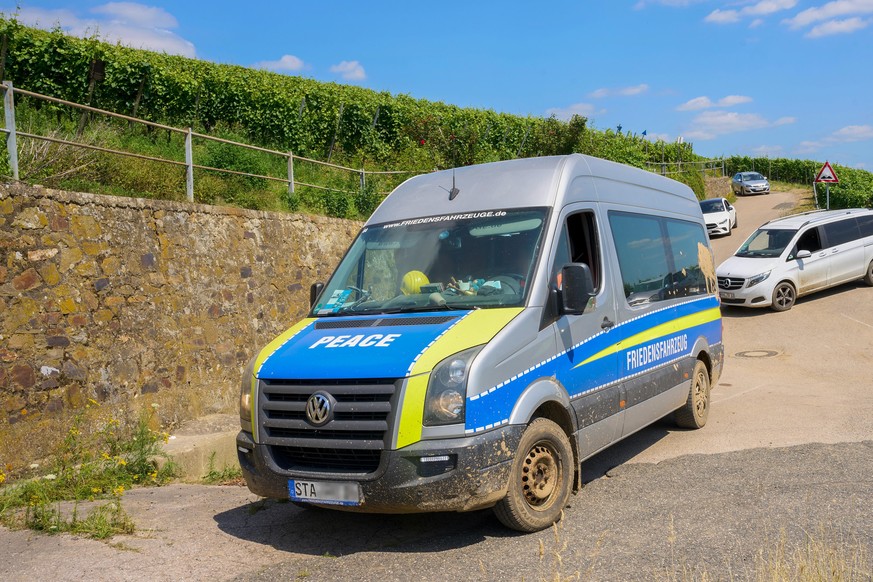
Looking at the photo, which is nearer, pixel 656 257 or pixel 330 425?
pixel 330 425

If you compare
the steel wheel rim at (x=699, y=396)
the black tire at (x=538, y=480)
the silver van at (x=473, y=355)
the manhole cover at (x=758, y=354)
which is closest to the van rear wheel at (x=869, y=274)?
the manhole cover at (x=758, y=354)

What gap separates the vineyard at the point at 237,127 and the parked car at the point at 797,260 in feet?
27.0

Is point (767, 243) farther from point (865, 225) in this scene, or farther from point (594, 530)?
point (594, 530)

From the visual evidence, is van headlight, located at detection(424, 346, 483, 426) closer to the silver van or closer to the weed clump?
the silver van

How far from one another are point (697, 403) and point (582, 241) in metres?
3.36

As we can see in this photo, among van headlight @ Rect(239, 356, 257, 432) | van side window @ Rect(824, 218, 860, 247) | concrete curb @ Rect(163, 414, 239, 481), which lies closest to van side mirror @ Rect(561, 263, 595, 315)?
van headlight @ Rect(239, 356, 257, 432)

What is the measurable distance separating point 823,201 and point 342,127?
29381 millimetres

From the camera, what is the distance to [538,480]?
5652 millimetres

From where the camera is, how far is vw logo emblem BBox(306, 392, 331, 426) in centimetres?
522

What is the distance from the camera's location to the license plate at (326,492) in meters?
5.16

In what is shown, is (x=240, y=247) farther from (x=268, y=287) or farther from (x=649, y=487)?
(x=649, y=487)

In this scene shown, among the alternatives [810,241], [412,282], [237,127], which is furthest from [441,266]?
[237,127]

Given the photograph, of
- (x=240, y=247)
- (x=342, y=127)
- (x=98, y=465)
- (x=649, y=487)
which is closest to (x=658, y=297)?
(x=649, y=487)

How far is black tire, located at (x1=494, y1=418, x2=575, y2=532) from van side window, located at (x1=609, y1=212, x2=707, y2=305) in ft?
6.50
